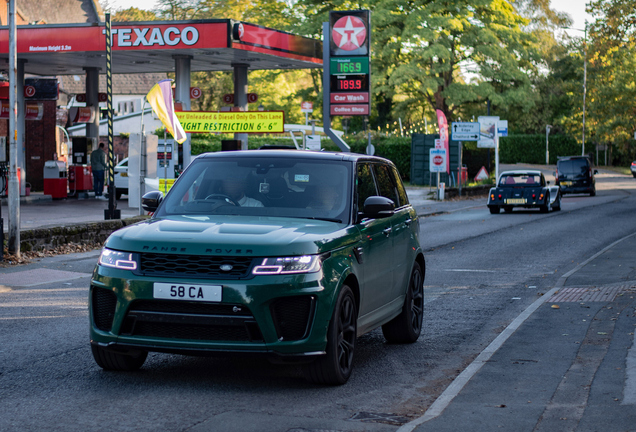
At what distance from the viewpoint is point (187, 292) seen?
592cm

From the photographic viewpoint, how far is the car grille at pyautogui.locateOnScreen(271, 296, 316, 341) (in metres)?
6.03

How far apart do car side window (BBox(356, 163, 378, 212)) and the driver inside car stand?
0.86m

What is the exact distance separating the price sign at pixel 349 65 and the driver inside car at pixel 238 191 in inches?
953

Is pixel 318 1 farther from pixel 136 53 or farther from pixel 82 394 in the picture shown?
pixel 82 394

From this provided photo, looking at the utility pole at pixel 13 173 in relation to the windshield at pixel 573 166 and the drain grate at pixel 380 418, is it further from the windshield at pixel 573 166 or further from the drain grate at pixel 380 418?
the windshield at pixel 573 166

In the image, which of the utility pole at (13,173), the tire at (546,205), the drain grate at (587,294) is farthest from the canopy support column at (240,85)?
the drain grate at (587,294)

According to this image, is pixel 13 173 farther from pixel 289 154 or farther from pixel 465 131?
pixel 465 131

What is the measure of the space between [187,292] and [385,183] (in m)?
2.92

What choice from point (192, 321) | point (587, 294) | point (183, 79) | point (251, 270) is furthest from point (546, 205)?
point (192, 321)

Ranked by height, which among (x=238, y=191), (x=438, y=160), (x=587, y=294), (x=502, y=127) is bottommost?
(x=587, y=294)

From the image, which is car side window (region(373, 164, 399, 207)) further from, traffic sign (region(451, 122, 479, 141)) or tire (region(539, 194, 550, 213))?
traffic sign (region(451, 122, 479, 141))

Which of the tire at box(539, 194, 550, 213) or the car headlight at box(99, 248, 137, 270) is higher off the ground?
the car headlight at box(99, 248, 137, 270)

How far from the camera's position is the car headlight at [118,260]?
612cm

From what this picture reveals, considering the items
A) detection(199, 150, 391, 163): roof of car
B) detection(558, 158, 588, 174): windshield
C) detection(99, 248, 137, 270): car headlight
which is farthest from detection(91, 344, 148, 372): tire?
detection(558, 158, 588, 174): windshield
